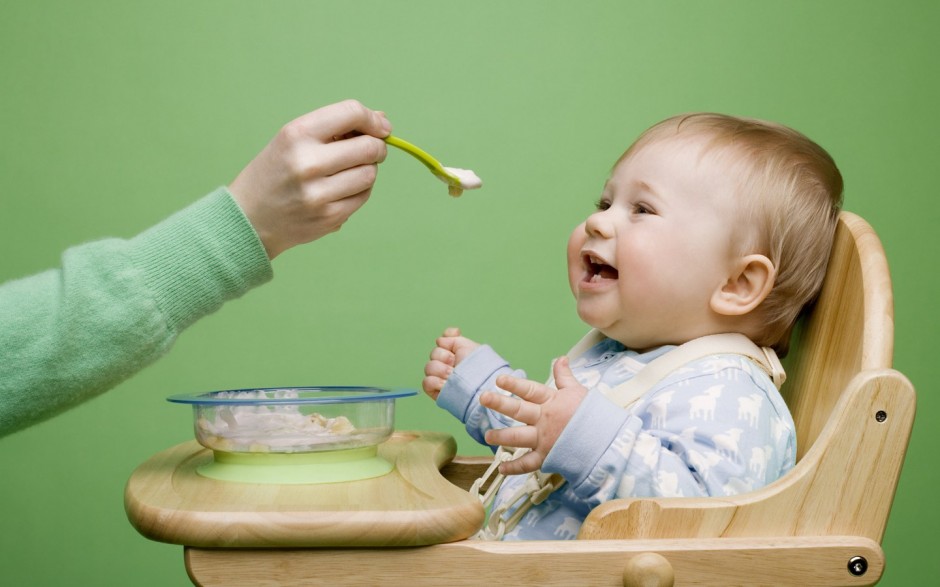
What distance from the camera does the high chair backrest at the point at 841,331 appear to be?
0.78 metres

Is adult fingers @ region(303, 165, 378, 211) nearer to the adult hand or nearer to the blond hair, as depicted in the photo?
the adult hand

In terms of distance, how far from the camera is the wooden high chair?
2.19ft

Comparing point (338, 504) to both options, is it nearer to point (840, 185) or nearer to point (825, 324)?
point (825, 324)

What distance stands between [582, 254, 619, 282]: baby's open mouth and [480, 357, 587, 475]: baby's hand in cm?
17

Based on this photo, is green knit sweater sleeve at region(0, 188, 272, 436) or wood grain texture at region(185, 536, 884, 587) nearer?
wood grain texture at region(185, 536, 884, 587)

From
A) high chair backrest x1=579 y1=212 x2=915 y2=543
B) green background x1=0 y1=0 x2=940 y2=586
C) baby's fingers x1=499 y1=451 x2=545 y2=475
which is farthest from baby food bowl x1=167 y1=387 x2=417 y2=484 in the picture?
green background x1=0 y1=0 x2=940 y2=586

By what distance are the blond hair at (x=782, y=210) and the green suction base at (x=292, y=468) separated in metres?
0.40

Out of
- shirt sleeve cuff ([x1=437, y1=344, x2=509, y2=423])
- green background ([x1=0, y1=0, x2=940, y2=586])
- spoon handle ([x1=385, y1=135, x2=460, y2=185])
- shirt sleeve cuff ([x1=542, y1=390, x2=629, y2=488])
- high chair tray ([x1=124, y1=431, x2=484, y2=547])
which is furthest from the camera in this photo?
green background ([x1=0, y1=0, x2=940, y2=586])

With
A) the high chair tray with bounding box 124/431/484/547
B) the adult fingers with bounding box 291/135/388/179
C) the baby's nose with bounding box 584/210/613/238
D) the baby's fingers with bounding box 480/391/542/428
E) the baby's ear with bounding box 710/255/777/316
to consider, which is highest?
the adult fingers with bounding box 291/135/388/179

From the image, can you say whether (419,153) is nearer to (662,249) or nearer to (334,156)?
(334,156)

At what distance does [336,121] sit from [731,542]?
45 centimetres

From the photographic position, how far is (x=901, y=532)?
172 centimetres

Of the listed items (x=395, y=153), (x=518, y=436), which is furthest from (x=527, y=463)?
(x=395, y=153)

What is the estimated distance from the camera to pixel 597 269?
0.97 m
